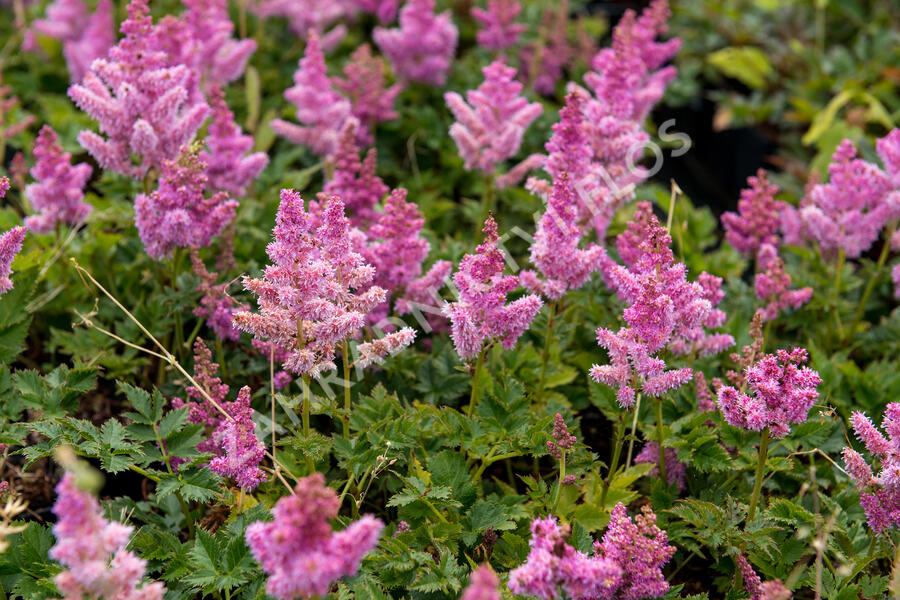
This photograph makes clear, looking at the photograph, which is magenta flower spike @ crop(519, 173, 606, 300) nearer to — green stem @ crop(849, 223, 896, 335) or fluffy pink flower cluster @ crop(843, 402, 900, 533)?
fluffy pink flower cluster @ crop(843, 402, 900, 533)

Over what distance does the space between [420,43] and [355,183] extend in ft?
4.79

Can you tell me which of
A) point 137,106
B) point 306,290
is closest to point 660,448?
point 306,290

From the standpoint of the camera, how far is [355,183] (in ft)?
9.33

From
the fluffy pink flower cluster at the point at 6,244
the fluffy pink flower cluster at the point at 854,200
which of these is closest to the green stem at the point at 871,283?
the fluffy pink flower cluster at the point at 854,200

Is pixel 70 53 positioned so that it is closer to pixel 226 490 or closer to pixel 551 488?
pixel 226 490

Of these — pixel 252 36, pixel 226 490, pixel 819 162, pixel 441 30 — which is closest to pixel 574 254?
pixel 226 490

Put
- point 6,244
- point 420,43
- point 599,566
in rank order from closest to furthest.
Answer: point 599,566, point 6,244, point 420,43

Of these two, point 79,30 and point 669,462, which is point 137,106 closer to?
point 669,462

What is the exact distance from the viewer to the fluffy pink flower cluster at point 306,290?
6.35 feet

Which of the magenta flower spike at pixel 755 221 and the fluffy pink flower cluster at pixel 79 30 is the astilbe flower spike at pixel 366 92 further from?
the magenta flower spike at pixel 755 221

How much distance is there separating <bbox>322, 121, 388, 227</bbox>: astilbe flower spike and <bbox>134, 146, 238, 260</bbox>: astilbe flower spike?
38 cm

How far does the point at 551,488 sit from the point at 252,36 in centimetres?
344

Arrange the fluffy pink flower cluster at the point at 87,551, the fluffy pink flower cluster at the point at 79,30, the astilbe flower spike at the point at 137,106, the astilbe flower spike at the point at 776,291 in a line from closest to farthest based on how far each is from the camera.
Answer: the fluffy pink flower cluster at the point at 87,551 → the astilbe flower spike at the point at 137,106 → the astilbe flower spike at the point at 776,291 → the fluffy pink flower cluster at the point at 79,30

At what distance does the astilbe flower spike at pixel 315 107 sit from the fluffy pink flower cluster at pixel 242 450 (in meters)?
1.58
